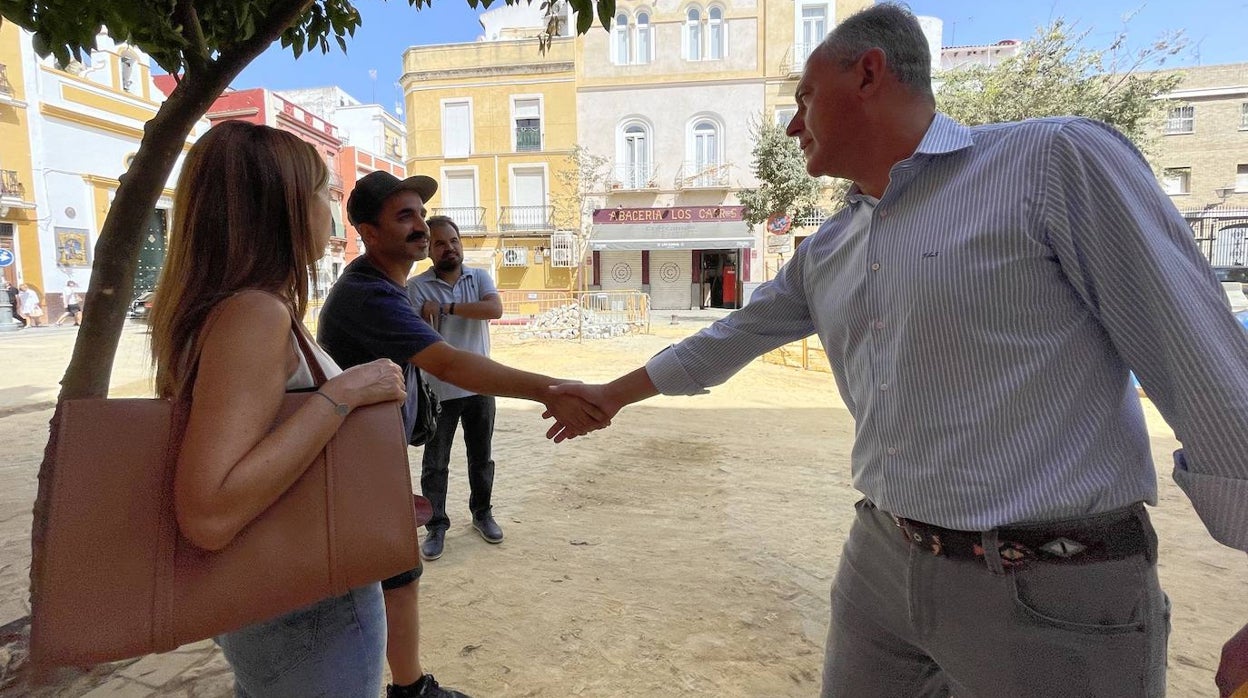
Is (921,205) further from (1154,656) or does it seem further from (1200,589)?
(1200,589)

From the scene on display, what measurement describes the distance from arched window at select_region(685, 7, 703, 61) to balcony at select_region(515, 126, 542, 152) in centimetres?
671

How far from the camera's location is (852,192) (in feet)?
5.45

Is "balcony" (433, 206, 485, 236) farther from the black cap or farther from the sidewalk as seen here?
the black cap

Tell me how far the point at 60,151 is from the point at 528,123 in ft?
54.1

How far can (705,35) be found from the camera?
85.8 ft

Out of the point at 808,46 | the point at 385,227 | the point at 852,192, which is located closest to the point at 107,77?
the point at 808,46

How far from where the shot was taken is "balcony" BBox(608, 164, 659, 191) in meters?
26.9

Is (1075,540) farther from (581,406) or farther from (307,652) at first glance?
(581,406)

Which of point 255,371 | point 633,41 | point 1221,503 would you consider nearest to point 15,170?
point 633,41

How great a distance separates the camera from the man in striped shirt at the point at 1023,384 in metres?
1.07

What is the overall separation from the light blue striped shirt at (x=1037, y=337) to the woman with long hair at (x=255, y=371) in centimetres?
102

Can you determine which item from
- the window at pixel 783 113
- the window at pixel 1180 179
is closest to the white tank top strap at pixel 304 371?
the window at pixel 783 113

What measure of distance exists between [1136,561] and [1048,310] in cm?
45

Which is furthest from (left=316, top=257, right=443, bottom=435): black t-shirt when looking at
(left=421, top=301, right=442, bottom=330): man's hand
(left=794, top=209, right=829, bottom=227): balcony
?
(left=794, top=209, right=829, bottom=227): balcony
